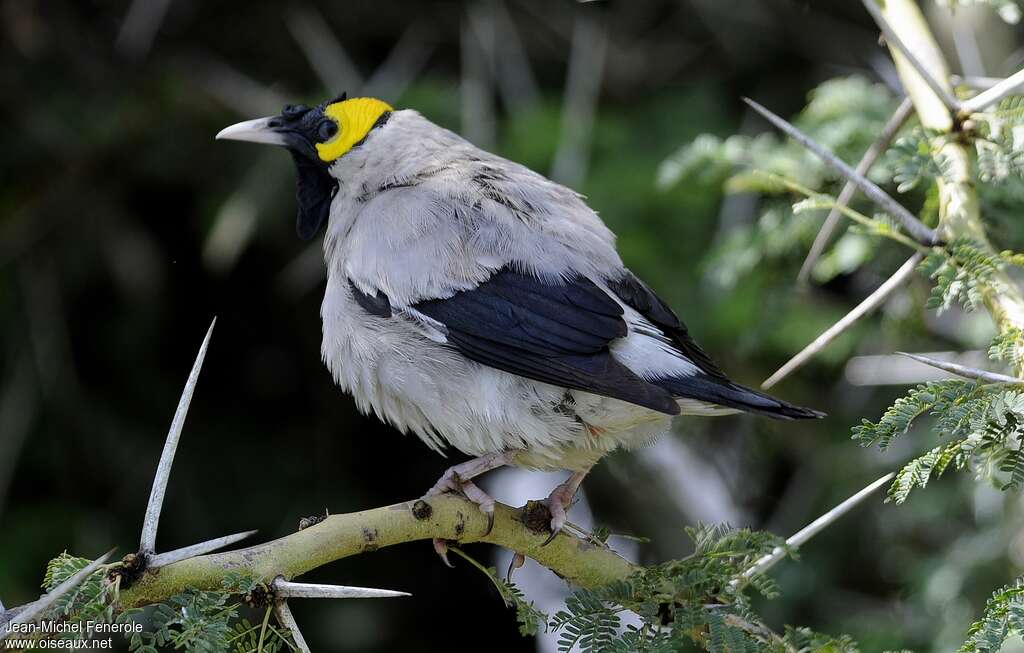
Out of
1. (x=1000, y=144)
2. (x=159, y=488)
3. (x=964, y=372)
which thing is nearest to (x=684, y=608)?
(x=964, y=372)

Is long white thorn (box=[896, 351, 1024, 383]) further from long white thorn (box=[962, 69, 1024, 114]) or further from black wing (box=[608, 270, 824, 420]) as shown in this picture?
long white thorn (box=[962, 69, 1024, 114])

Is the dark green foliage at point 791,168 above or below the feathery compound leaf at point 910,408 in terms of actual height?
above

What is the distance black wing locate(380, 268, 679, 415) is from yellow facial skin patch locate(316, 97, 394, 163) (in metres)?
0.87

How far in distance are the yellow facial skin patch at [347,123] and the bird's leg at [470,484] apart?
4.60 feet

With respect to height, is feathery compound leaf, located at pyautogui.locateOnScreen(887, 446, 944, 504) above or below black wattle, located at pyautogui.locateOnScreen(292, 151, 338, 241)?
below

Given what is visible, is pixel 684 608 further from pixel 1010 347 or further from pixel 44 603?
pixel 44 603

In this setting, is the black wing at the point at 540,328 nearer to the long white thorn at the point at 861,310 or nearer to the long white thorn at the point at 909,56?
the long white thorn at the point at 861,310

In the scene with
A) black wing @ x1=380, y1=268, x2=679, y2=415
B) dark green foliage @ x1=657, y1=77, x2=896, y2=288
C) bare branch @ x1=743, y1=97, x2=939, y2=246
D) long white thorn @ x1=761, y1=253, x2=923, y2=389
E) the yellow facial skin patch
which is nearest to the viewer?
bare branch @ x1=743, y1=97, x2=939, y2=246

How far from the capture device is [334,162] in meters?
4.09

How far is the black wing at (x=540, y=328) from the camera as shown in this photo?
3037 mm

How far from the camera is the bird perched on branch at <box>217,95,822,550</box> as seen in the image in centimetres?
309

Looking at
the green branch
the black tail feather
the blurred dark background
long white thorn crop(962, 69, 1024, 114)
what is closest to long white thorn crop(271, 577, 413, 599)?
the black tail feather

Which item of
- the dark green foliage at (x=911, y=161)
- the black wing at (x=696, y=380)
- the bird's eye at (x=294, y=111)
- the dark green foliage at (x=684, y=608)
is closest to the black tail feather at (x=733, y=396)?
the black wing at (x=696, y=380)

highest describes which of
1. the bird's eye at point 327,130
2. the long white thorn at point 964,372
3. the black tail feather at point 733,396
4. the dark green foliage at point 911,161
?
the dark green foliage at point 911,161
